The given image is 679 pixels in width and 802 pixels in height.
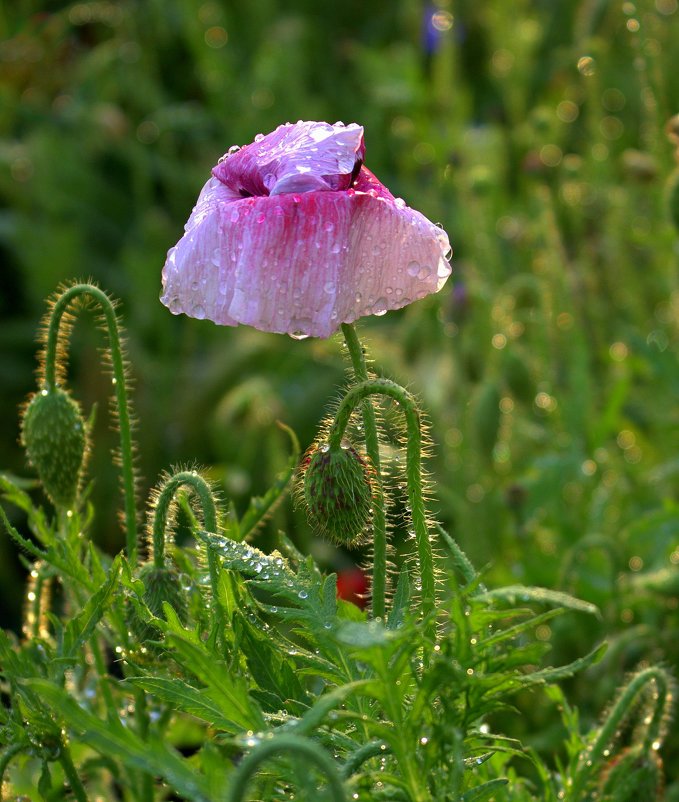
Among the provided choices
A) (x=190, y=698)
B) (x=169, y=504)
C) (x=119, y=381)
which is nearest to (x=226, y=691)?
(x=190, y=698)

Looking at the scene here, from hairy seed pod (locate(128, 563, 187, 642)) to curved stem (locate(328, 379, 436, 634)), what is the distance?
270 mm

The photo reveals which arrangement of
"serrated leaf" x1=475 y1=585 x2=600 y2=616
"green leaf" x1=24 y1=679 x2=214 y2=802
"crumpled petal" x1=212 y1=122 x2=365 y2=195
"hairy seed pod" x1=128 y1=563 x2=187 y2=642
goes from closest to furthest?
1. "green leaf" x1=24 y1=679 x2=214 y2=802
2. "serrated leaf" x1=475 y1=585 x2=600 y2=616
3. "crumpled petal" x1=212 y1=122 x2=365 y2=195
4. "hairy seed pod" x1=128 y1=563 x2=187 y2=642

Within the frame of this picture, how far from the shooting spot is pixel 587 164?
3646mm

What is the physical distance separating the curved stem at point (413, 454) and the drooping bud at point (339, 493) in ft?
0.08

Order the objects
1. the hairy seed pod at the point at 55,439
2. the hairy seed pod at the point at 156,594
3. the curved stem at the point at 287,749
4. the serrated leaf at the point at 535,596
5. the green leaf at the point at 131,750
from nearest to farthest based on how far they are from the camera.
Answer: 1. the curved stem at the point at 287,749
2. the green leaf at the point at 131,750
3. the serrated leaf at the point at 535,596
4. the hairy seed pod at the point at 156,594
5. the hairy seed pod at the point at 55,439

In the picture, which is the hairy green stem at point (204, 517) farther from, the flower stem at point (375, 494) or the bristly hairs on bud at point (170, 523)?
the flower stem at point (375, 494)

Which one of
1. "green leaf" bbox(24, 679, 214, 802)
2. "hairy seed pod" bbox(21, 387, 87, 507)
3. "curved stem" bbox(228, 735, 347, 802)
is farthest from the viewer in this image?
"hairy seed pod" bbox(21, 387, 87, 507)

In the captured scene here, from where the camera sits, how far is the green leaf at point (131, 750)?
992mm

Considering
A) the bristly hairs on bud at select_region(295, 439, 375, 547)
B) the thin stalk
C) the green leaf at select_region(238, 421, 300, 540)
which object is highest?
the bristly hairs on bud at select_region(295, 439, 375, 547)

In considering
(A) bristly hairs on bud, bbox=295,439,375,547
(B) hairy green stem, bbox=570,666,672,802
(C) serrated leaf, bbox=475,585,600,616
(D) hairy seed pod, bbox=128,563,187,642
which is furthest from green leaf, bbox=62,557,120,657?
(B) hairy green stem, bbox=570,666,672,802

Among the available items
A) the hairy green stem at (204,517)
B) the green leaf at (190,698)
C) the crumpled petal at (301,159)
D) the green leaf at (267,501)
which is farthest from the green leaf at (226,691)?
the crumpled petal at (301,159)

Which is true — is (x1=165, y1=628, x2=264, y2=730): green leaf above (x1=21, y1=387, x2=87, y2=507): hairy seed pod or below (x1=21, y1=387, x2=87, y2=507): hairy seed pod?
below

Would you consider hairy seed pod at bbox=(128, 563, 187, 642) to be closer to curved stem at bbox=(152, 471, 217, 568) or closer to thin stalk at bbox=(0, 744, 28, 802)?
curved stem at bbox=(152, 471, 217, 568)

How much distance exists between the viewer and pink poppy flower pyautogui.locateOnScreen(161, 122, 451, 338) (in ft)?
3.94
